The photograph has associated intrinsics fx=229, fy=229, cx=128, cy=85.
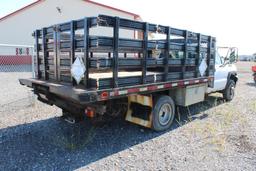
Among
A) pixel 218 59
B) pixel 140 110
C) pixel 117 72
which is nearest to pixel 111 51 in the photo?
pixel 117 72

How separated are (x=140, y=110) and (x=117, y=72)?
154cm

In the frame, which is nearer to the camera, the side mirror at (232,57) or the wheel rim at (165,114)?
the wheel rim at (165,114)

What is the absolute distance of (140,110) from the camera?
5.05 meters

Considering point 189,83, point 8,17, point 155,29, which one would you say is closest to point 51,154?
point 155,29

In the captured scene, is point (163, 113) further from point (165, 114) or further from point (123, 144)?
point (123, 144)

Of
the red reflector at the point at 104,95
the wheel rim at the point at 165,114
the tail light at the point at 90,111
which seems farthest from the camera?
the wheel rim at the point at 165,114

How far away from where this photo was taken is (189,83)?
18.6 ft

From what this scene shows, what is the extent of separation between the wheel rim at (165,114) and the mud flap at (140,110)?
35 centimetres

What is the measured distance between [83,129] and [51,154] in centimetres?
127

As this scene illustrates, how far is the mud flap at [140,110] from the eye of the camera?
4785 millimetres

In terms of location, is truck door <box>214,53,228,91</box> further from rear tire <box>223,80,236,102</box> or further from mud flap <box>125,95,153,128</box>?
mud flap <box>125,95,153,128</box>

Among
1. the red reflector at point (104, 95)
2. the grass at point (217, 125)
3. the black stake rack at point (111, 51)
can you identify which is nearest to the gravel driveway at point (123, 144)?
the grass at point (217, 125)

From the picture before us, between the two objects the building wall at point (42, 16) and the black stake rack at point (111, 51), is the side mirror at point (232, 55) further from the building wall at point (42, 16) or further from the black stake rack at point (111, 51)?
the building wall at point (42, 16)

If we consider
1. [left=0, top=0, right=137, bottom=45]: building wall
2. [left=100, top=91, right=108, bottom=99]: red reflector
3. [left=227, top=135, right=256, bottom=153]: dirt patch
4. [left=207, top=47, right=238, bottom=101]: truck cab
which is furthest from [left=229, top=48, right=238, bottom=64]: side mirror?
[left=0, top=0, right=137, bottom=45]: building wall
